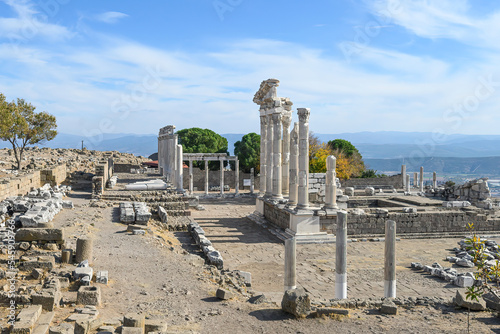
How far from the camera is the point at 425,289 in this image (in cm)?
1248

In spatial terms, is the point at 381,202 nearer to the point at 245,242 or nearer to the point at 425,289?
the point at 245,242

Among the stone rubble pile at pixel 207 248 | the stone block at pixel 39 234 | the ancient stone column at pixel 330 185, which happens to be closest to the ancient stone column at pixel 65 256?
the stone block at pixel 39 234

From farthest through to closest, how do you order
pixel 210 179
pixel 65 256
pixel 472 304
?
pixel 210 179 < pixel 65 256 < pixel 472 304

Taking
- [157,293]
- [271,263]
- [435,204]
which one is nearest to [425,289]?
[271,263]

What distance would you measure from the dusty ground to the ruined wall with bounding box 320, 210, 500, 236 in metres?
0.99

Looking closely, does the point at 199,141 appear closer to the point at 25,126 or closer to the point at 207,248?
the point at 25,126

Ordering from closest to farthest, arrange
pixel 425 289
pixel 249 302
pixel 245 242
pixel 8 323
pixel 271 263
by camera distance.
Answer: pixel 8 323
pixel 249 302
pixel 425 289
pixel 271 263
pixel 245 242

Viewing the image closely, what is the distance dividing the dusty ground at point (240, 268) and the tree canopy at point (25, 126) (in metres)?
12.6

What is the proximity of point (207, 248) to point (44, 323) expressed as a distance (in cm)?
743

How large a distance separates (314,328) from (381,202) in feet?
66.4

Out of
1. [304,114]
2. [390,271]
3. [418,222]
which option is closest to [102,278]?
[390,271]

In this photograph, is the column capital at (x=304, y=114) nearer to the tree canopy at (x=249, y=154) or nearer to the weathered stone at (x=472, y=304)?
the weathered stone at (x=472, y=304)

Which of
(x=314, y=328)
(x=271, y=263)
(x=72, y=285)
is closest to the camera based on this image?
(x=314, y=328)

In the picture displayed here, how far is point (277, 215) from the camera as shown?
21750 millimetres
